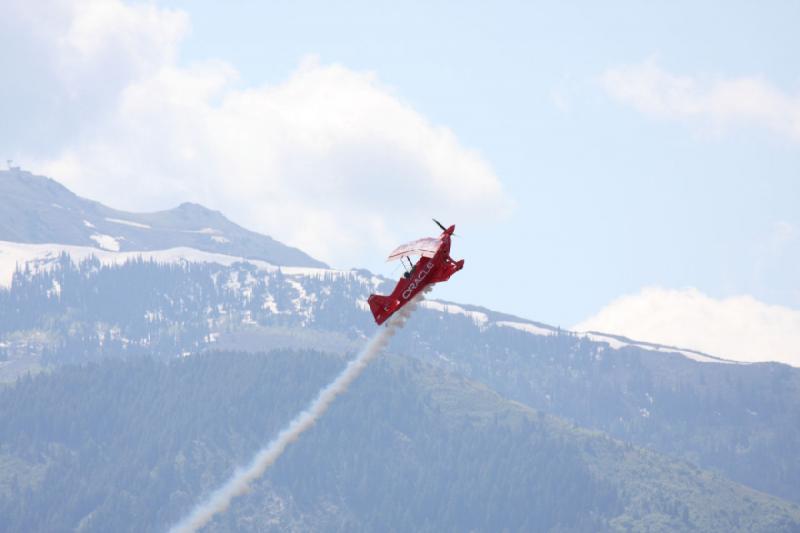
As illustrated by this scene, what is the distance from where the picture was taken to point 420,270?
13462cm

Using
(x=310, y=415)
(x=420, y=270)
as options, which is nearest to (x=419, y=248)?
(x=420, y=270)

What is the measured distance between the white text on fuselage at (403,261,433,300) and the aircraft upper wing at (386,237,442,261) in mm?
1049

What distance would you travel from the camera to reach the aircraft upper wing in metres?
135

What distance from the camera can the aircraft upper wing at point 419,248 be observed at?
135 m

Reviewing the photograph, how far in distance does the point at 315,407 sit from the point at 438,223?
24.2m

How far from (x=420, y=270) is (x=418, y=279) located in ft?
3.50

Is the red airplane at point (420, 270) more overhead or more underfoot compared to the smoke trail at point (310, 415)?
more overhead

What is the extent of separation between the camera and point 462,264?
442 feet

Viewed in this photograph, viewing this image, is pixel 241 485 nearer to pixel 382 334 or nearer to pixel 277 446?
pixel 277 446

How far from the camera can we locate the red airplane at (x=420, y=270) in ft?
440

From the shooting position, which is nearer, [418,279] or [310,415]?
[418,279]

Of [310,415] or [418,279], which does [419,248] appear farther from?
[310,415]

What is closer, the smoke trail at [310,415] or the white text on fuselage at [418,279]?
the white text on fuselage at [418,279]

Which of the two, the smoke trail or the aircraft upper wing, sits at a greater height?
the aircraft upper wing
